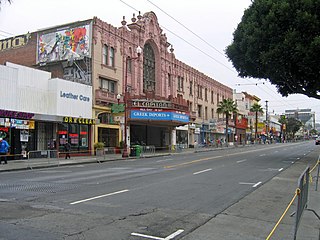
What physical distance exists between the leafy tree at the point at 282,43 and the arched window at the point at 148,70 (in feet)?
58.2

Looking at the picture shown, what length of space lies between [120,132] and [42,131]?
1062 centimetres

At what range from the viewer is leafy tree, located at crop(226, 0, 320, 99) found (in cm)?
2166

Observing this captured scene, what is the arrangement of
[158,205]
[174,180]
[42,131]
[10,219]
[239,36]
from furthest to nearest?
[42,131] < [239,36] < [174,180] < [158,205] < [10,219]

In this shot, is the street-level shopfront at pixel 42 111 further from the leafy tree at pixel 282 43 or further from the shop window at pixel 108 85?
the leafy tree at pixel 282 43

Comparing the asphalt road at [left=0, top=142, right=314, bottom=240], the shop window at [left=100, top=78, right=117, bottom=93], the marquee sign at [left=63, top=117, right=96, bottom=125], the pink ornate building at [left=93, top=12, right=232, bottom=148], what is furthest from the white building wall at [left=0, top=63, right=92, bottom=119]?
the asphalt road at [left=0, top=142, right=314, bottom=240]

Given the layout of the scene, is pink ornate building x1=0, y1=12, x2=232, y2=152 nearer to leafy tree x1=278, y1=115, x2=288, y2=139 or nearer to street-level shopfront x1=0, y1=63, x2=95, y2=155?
street-level shopfront x1=0, y1=63, x2=95, y2=155

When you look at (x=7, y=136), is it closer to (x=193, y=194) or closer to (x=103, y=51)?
(x=103, y=51)

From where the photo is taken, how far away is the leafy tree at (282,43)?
21.7 meters

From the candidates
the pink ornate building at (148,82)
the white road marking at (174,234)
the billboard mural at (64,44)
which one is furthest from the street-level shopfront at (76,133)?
the white road marking at (174,234)

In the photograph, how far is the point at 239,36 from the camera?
27484 millimetres

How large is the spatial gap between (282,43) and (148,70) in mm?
24403

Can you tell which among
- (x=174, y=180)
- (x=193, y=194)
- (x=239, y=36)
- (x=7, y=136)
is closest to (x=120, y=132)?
(x=7, y=136)

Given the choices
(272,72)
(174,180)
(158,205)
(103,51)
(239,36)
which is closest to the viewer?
(158,205)

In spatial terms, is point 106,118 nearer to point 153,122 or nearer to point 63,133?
point 63,133
